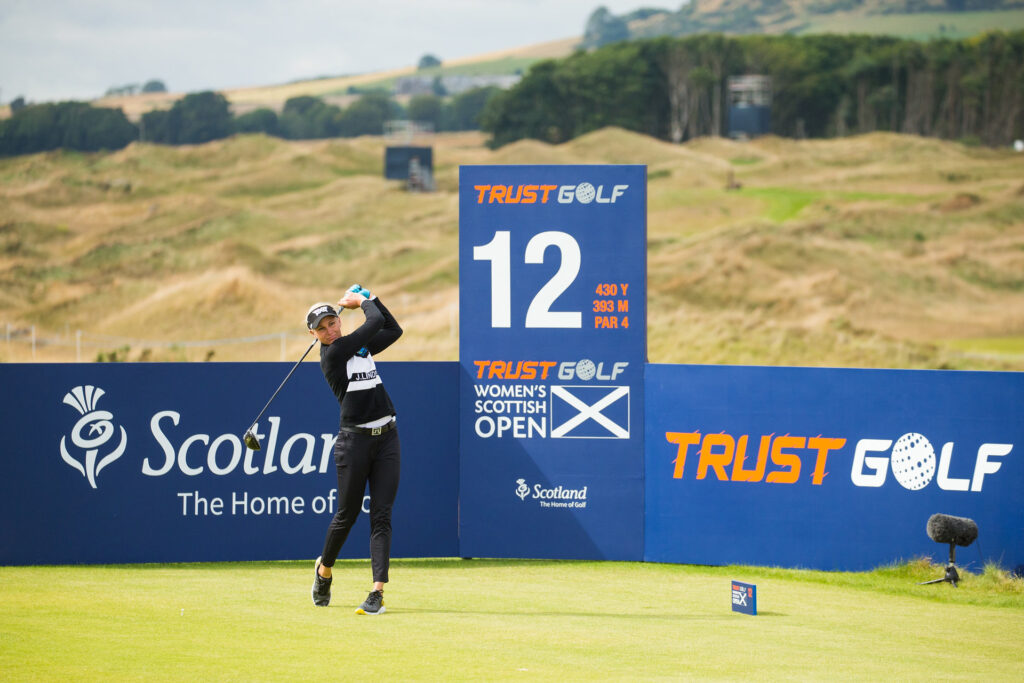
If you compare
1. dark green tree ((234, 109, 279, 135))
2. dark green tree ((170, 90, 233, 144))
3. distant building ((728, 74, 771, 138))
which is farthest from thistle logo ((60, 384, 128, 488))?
dark green tree ((234, 109, 279, 135))

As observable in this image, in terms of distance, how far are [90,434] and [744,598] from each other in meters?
5.49

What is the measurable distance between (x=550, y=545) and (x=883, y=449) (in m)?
2.93

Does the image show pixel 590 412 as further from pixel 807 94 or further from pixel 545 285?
pixel 807 94

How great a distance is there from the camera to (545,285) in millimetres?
10586

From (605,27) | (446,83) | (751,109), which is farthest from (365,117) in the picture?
(605,27)

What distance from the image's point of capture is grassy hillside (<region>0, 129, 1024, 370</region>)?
144 feet

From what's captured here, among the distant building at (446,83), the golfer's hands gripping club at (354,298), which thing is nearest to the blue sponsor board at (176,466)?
the golfer's hands gripping club at (354,298)

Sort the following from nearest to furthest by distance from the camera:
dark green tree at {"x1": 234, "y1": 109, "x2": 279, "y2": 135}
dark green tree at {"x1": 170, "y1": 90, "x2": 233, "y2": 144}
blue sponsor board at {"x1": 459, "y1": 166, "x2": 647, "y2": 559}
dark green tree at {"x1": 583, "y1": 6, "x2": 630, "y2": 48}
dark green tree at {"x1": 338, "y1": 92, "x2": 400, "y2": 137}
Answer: blue sponsor board at {"x1": 459, "y1": 166, "x2": 647, "y2": 559}, dark green tree at {"x1": 170, "y1": 90, "x2": 233, "y2": 144}, dark green tree at {"x1": 234, "y1": 109, "x2": 279, "y2": 135}, dark green tree at {"x1": 338, "y1": 92, "x2": 400, "y2": 137}, dark green tree at {"x1": 583, "y1": 6, "x2": 630, "y2": 48}

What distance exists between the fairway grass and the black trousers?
493mm

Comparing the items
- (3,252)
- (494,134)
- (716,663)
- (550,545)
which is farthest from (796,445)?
(494,134)

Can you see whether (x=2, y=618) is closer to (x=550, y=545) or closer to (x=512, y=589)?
(x=512, y=589)

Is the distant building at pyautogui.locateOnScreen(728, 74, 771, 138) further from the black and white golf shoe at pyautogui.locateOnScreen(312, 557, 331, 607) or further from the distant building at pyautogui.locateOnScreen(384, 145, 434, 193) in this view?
the black and white golf shoe at pyautogui.locateOnScreen(312, 557, 331, 607)

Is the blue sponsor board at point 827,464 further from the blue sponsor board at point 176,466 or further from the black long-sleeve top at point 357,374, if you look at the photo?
the black long-sleeve top at point 357,374

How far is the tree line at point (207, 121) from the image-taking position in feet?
253
